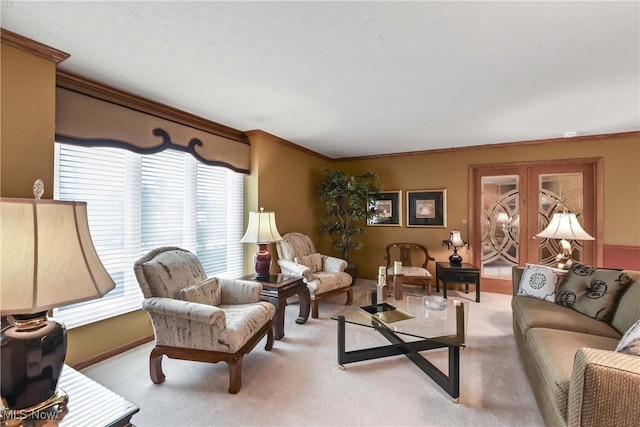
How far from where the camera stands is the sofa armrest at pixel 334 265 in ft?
13.1

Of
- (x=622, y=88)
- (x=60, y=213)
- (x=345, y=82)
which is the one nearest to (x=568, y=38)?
(x=622, y=88)

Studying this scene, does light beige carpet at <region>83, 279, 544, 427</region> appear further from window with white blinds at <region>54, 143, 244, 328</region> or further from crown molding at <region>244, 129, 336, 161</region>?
crown molding at <region>244, 129, 336, 161</region>

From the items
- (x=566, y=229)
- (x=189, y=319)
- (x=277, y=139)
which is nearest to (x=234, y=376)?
(x=189, y=319)

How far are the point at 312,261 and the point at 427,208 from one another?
89.8 inches

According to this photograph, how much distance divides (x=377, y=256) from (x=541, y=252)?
2491 millimetres

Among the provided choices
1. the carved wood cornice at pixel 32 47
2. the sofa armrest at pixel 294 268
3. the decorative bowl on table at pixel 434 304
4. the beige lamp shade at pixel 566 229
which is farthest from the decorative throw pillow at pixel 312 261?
the carved wood cornice at pixel 32 47

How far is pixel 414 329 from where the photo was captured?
216 centimetres

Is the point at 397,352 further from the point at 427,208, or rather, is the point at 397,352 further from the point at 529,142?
the point at 529,142

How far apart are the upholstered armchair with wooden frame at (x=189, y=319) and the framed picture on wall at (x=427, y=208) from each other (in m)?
3.41

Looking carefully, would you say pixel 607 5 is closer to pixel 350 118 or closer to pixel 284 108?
pixel 350 118

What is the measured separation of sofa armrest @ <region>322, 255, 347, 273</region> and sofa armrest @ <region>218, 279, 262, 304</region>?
1.55 m

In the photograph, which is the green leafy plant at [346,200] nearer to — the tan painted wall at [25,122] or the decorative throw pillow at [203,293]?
the decorative throw pillow at [203,293]

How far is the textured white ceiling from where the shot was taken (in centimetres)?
154

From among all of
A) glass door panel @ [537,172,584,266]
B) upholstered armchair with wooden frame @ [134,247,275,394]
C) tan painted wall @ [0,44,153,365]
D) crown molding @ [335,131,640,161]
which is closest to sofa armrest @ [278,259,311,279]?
upholstered armchair with wooden frame @ [134,247,275,394]
